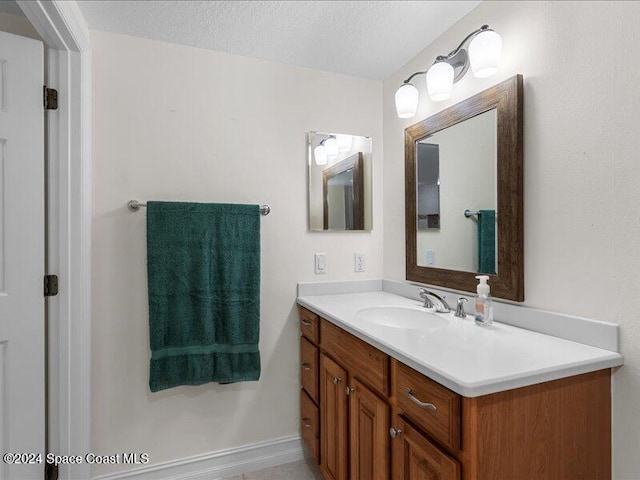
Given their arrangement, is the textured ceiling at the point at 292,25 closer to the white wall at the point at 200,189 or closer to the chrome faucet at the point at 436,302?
the white wall at the point at 200,189

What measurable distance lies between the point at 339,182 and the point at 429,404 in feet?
4.51

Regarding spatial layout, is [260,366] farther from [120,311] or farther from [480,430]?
[480,430]

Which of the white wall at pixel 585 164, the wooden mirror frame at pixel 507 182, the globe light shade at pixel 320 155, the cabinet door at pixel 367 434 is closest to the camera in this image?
the white wall at pixel 585 164

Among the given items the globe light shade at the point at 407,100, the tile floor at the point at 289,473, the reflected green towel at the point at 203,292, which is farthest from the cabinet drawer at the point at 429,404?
the globe light shade at the point at 407,100

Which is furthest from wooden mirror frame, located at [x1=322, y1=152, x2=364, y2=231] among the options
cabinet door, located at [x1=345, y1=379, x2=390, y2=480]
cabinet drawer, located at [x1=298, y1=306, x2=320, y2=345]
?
cabinet door, located at [x1=345, y1=379, x2=390, y2=480]

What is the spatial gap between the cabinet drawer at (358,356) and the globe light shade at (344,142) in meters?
1.03

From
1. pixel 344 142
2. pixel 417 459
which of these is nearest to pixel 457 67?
pixel 344 142

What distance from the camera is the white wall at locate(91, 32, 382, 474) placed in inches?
64.2

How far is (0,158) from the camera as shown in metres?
1.36

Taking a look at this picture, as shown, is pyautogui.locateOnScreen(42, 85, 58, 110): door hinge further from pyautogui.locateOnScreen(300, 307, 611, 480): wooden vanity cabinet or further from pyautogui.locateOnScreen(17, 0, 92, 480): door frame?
pyautogui.locateOnScreen(300, 307, 611, 480): wooden vanity cabinet

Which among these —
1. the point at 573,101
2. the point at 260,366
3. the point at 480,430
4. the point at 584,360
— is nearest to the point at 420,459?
the point at 480,430

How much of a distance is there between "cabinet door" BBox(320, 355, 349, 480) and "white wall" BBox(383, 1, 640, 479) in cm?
83

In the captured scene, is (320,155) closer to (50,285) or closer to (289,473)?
(50,285)

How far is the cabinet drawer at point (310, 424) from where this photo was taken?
1687 millimetres
